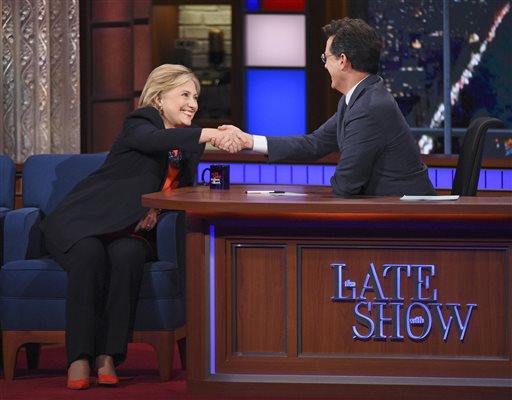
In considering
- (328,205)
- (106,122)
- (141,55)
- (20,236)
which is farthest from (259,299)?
(141,55)

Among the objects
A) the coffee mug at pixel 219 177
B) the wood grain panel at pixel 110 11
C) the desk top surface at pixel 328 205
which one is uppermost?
the wood grain panel at pixel 110 11

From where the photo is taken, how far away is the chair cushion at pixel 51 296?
4.58 meters

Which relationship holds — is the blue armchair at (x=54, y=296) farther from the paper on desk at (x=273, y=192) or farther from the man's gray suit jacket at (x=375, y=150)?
the man's gray suit jacket at (x=375, y=150)

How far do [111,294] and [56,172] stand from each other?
912 mm

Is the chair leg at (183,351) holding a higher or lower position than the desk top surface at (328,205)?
lower

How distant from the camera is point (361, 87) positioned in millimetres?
4480

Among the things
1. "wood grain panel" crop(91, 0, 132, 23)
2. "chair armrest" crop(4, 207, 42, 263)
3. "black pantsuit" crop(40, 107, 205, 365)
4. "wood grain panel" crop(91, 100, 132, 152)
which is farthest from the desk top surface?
"wood grain panel" crop(91, 0, 132, 23)

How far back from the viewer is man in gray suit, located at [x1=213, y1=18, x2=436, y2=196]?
436 centimetres

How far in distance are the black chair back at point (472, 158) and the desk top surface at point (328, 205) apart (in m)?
0.50

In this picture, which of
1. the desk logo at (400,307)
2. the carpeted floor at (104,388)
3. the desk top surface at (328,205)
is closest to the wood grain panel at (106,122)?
the carpeted floor at (104,388)

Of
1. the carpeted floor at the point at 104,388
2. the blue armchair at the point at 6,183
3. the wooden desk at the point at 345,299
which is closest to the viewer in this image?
the wooden desk at the point at 345,299

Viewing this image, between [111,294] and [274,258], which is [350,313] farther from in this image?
[111,294]

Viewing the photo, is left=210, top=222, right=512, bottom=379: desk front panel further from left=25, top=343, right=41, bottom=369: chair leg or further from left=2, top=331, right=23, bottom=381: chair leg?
left=25, top=343, right=41, bottom=369: chair leg

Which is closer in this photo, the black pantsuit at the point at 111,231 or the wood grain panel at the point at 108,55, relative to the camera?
the black pantsuit at the point at 111,231
